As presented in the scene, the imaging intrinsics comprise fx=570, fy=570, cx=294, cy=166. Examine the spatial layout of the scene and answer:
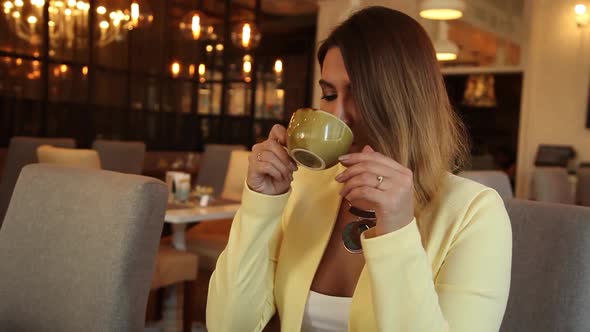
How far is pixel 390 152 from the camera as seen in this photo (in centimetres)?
98

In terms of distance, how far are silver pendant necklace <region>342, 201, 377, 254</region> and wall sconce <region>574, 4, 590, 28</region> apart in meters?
6.50

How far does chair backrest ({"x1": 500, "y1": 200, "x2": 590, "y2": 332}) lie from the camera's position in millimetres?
1039

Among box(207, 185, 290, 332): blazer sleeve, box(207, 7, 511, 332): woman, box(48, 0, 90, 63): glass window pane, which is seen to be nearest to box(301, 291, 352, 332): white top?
box(207, 7, 511, 332): woman

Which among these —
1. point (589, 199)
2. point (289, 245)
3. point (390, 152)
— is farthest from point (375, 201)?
point (589, 199)

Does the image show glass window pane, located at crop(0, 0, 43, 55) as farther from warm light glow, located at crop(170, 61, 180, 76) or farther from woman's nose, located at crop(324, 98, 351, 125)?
woman's nose, located at crop(324, 98, 351, 125)

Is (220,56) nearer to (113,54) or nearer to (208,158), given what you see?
(113,54)

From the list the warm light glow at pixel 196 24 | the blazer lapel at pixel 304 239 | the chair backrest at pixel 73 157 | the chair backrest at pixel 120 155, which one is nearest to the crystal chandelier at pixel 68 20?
the warm light glow at pixel 196 24

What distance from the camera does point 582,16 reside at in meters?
6.54

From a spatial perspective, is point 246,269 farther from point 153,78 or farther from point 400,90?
point 153,78

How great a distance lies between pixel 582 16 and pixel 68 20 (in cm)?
572

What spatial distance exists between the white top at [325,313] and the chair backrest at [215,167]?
11.9ft

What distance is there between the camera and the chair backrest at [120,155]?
14.7 feet

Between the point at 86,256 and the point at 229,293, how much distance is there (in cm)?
36

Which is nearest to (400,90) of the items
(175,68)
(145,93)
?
(145,93)
